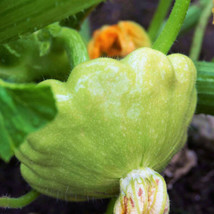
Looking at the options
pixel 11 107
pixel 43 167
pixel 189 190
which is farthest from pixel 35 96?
pixel 189 190

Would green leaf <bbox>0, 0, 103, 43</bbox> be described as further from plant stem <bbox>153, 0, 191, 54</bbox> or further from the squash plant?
plant stem <bbox>153, 0, 191, 54</bbox>

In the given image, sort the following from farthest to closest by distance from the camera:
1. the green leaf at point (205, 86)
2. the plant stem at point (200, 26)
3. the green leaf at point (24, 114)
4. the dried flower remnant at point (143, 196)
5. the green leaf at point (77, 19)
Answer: the plant stem at point (200, 26)
the green leaf at point (77, 19)
the green leaf at point (205, 86)
the dried flower remnant at point (143, 196)
the green leaf at point (24, 114)

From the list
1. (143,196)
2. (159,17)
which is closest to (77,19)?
(159,17)

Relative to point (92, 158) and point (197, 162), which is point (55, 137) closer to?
point (92, 158)

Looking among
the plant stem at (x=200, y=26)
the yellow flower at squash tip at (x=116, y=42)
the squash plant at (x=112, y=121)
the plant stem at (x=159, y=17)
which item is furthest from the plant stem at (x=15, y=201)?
A: the plant stem at (x=200, y=26)

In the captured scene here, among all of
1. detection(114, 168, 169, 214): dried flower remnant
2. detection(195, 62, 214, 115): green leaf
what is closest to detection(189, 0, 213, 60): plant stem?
detection(195, 62, 214, 115): green leaf

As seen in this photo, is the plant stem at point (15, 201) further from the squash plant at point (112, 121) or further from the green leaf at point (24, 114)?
the green leaf at point (24, 114)

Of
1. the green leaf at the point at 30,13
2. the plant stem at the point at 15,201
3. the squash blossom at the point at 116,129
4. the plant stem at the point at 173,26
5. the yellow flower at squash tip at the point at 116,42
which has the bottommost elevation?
the plant stem at the point at 15,201
